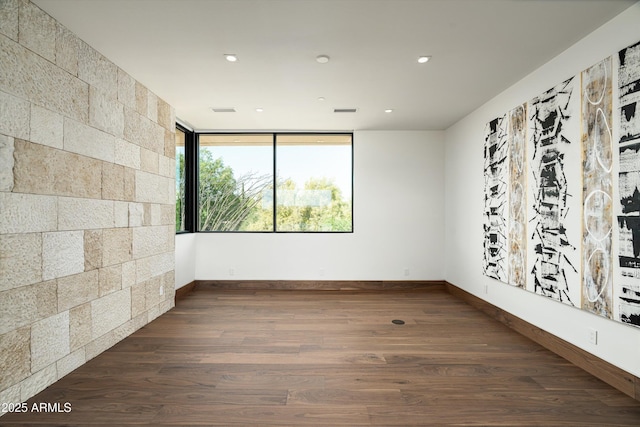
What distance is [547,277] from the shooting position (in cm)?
284

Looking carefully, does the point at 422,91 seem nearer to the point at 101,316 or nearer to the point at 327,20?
the point at 327,20

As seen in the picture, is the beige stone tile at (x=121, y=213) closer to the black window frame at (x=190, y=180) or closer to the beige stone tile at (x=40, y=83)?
the beige stone tile at (x=40, y=83)

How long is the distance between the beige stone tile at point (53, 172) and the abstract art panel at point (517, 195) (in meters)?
4.27

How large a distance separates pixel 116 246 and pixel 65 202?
2.28 ft

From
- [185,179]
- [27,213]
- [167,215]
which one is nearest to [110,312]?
[27,213]

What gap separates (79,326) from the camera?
247 cm

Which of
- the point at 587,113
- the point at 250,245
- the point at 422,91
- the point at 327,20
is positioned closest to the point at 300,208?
the point at 250,245

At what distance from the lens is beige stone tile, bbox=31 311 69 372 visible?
2.08 meters

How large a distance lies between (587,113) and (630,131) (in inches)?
16.5

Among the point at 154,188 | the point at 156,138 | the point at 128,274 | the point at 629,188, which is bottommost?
the point at 128,274

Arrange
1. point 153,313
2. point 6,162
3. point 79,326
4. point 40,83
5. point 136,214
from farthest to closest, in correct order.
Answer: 1. point 153,313
2. point 136,214
3. point 79,326
4. point 40,83
5. point 6,162

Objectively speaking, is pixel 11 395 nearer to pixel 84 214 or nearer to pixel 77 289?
pixel 77 289

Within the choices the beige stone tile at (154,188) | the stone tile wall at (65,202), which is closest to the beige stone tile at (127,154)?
the stone tile wall at (65,202)

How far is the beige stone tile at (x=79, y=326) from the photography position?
2.39 meters
